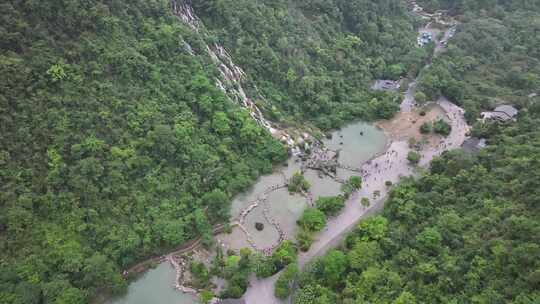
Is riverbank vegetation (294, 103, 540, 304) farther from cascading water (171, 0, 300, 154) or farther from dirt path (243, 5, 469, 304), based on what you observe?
cascading water (171, 0, 300, 154)

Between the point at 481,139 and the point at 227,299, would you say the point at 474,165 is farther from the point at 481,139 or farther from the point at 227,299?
the point at 227,299

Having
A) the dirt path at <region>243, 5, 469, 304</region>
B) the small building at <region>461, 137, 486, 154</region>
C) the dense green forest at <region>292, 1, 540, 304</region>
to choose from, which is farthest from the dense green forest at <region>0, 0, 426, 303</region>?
the dense green forest at <region>292, 1, 540, 304</region>

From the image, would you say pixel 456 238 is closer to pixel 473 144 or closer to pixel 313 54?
pixel 473 144

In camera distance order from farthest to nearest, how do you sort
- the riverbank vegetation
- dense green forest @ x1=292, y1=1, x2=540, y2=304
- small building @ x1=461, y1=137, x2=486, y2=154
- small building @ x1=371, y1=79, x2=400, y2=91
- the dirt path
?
1. small building @ x1=371, y1=79, x2=400, y2=91
2. small building @ x1=461, y1=137, x2=486, y2=154
3. the dirt path
4. dense green forest @ x1=292, y1=1, x2=540, y2=304
5. the riverbank vegetation

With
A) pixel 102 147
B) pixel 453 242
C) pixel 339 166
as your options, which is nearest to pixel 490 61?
pixel 339 166

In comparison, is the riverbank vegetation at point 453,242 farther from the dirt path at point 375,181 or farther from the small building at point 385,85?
the small building at point 385,85

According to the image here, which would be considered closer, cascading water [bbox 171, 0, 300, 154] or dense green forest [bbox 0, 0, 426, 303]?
dense green forest [bbox 0, 0, 426, 303]

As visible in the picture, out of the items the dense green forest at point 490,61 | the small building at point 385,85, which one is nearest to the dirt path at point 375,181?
the small building at point 385,85
